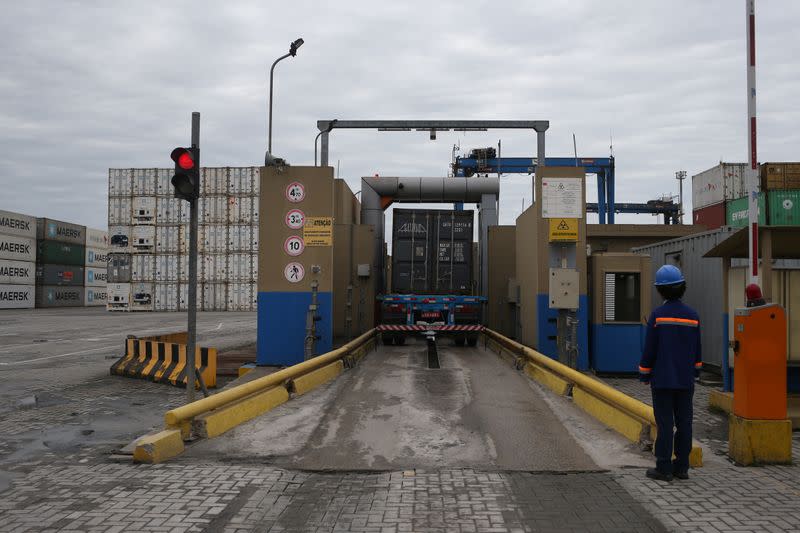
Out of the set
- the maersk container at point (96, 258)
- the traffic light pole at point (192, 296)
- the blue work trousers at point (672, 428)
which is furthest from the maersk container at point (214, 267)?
the blue work trousers at point (672, 428)

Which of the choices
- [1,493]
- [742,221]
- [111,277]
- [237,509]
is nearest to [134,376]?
[1,493]

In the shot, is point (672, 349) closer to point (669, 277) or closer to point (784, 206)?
point (669, 277)

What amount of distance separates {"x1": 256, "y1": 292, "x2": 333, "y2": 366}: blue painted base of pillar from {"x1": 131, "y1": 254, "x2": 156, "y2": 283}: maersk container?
34.1 metres

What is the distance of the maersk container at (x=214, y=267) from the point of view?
43.3 meters

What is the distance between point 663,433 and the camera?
5211mm

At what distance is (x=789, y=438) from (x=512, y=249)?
447 inches

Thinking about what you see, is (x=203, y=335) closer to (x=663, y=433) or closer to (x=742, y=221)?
(x=663, y=433)

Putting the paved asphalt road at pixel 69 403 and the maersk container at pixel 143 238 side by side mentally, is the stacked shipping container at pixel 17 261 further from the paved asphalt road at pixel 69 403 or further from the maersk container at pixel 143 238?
the paved asphalt road at pixel 69 403

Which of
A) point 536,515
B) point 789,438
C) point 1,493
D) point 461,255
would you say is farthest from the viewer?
point 461,255

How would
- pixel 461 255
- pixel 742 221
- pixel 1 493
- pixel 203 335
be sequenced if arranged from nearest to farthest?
pixel 1 493, pixel 461 255, pixel 203 335, pixel 742 221

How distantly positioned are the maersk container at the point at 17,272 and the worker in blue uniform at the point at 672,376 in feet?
179

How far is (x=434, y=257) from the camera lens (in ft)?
55.1

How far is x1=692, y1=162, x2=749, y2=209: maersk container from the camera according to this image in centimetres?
3127

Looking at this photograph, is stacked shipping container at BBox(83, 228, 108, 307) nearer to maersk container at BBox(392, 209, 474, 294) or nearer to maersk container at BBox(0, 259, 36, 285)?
maersk container at BBox(0, 259, 36, 285)
